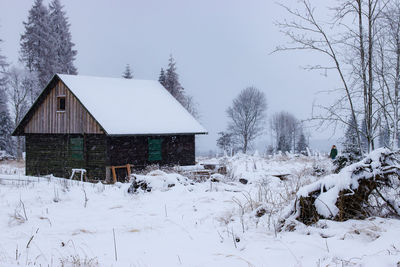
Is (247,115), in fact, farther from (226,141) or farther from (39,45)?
(39,45)

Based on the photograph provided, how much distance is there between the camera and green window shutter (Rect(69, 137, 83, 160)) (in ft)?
57.7

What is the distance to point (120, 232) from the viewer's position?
4535 millimetres

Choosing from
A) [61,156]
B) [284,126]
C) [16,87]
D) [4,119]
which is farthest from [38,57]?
[284,126]

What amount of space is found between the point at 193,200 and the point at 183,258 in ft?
8.56

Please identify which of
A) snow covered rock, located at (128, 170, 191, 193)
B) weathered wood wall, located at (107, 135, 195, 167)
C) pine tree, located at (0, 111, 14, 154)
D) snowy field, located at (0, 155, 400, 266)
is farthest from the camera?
pine tree, located at (0, 111, 14, 154)

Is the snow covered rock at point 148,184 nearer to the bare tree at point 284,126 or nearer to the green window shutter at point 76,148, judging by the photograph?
the green window shutter at point 76,148

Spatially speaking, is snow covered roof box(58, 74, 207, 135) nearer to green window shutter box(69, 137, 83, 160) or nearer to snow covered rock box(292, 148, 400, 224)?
green window shutter box(69, 137, 83, 160)

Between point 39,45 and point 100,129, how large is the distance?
68.7ft

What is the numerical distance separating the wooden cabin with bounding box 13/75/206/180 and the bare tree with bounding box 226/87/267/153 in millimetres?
29764

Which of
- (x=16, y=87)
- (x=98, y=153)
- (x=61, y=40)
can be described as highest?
(x=61, y=40)

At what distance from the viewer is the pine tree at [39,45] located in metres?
31.4

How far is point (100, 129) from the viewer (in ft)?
53.5

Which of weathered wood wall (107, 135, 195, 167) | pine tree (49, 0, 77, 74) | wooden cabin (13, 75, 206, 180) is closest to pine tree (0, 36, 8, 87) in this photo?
pine tree (49, 0, 77, 74)

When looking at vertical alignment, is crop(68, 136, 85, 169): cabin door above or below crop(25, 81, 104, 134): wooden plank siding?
below
